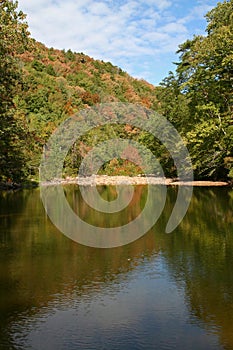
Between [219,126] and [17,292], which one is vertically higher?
[219,126]

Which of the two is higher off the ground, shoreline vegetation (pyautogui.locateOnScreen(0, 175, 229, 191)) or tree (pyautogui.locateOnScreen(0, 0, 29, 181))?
tree (pyautogui.locateOnScreen(0, 0, 29, 181))

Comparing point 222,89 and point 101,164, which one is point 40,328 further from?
point 101,164

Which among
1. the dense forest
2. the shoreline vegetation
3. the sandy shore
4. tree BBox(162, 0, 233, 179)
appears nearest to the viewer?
the dense forest

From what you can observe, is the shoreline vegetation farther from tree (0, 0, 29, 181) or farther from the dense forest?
tree (0, 0, 29, 181)

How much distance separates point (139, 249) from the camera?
13398 millimetres

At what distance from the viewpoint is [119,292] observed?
9.12 meters

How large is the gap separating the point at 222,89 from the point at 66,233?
69.1 feet

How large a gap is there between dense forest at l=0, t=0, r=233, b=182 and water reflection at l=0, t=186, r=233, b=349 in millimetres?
9250

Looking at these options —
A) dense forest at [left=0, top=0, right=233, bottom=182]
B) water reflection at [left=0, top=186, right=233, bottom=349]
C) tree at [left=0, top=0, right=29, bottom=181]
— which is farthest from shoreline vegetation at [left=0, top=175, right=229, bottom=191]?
water reflection at [left=0, top=186, right=233, bottom=349]

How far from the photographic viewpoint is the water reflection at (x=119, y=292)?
6.90 meters

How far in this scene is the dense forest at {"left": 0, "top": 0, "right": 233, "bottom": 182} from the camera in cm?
2188

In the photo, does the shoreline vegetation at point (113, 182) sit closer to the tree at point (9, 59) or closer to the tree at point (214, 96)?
the tree at point (214, 96)

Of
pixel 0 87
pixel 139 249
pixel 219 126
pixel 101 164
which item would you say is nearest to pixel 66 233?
pixel 139 249

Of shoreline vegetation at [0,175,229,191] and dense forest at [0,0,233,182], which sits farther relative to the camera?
shoreline vegetation at [0,175,229,191]
